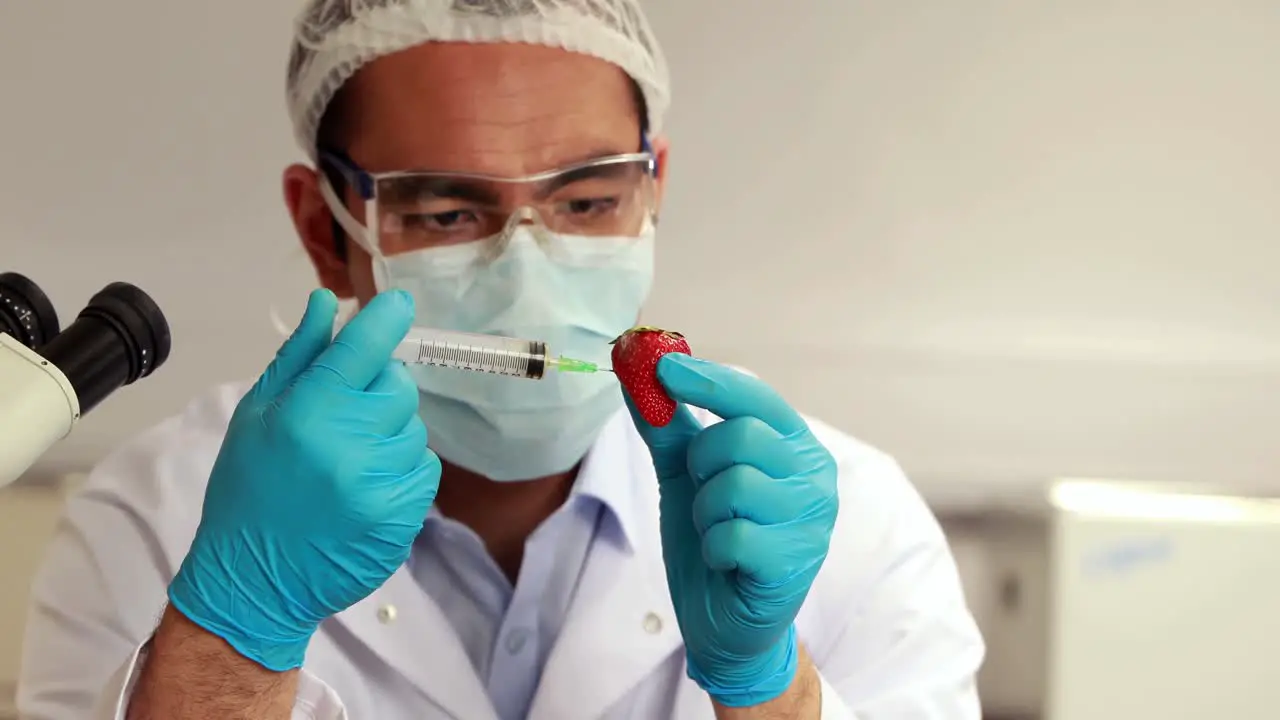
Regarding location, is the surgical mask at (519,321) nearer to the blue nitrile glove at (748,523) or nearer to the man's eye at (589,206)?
the man's eye at (589,206)

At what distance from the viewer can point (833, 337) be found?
158cm

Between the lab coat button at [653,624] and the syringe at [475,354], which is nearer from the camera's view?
the syringe at [475,354]

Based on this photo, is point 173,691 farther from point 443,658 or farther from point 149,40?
point 149,40

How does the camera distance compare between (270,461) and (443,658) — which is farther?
(443,658)

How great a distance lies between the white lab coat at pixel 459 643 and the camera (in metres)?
1.06

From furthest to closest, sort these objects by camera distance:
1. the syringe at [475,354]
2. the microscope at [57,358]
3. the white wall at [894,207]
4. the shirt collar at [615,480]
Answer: the white wall at [894,207]
the shirt collar at [615,480]
the syringe at [475,354]
the microscope at [57,358]

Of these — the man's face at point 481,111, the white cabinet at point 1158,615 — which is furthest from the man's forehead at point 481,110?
the white cabinet at point 1158,615

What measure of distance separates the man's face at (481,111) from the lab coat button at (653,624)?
1.66 feet

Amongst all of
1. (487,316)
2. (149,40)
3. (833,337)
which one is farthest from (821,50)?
(149,40)

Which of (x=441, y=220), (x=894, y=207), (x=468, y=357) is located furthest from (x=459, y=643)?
(x=894, y=207)

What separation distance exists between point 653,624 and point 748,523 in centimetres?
30

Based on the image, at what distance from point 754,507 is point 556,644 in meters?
0.35

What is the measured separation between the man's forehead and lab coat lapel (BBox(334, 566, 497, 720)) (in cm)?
47

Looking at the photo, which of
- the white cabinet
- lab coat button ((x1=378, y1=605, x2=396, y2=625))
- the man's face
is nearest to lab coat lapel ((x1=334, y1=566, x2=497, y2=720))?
lab coat button ((x1=378, y1=605, x2=396, y2=625))
